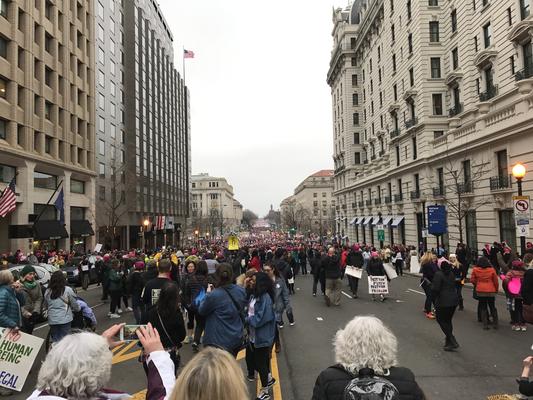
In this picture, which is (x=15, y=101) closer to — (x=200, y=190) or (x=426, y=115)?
(x=426, y=115)

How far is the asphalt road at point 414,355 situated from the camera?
646 cm

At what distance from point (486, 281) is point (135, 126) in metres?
53.6

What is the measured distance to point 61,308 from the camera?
24.0 feet

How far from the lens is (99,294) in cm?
1902

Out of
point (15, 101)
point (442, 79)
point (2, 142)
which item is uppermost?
point (442, 79)

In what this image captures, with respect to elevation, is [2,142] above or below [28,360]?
above

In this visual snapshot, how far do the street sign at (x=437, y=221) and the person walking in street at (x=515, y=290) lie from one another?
1665 centimetres

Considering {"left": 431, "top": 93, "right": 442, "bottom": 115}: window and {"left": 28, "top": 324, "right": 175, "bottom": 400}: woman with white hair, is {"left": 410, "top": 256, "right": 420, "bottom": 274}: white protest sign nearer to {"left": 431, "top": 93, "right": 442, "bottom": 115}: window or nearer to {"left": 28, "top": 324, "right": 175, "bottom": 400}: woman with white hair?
{"left": 431, "top": 93, "right": 442, "bottom": 115}: window

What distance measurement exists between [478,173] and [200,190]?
15377 cm

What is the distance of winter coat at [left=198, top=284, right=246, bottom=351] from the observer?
568cm

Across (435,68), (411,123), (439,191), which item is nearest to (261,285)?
(439,191)

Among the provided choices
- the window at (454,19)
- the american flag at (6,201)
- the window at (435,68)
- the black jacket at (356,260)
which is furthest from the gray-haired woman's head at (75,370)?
the window at (435,68)

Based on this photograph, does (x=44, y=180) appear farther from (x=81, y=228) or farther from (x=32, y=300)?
(x=32, y=300)

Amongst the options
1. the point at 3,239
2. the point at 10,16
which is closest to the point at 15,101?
the point at 10,16
